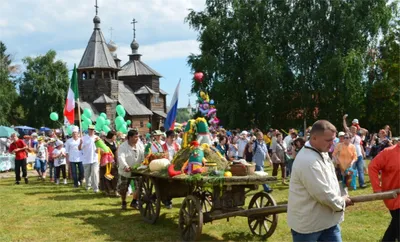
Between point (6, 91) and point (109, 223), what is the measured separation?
A: 5350cm

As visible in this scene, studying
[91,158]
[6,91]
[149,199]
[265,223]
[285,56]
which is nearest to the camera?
[265,223]

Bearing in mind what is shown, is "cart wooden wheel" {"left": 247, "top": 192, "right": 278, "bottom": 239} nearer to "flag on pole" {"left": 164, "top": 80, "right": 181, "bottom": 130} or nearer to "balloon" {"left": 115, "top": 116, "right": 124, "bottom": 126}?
"flag on pole" {"left": 164, "top": 80, "right": 181, "bottom": 130}

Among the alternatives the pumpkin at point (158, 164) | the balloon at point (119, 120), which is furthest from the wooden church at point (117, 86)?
the pumpkin at point (158, 164)

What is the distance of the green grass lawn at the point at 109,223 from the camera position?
8.27 meters

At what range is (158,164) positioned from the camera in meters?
9.05

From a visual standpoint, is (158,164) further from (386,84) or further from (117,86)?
(117,86)

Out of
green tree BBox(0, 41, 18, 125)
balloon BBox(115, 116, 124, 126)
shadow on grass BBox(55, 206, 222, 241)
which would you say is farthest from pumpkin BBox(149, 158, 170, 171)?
green tree BBox(0, 41, 18, 125)

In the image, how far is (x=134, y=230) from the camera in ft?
29.1

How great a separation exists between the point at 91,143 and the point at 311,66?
2249cm

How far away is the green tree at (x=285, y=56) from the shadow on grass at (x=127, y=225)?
21.8 m

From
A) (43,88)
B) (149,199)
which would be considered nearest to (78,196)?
(149,199)

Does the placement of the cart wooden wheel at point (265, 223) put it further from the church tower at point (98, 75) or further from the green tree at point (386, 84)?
the church tower at point (98, 75)

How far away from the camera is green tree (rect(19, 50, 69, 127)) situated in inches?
2447

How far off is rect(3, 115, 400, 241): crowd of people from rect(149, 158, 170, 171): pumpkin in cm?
79
